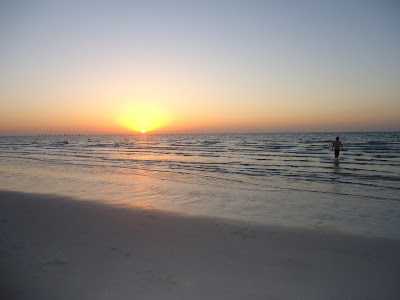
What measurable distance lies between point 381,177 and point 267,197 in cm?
888

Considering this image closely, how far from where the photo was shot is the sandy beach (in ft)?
13.1

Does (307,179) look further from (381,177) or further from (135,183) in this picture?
(135,183)

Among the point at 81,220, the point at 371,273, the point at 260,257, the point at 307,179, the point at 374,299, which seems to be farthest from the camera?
the point at 307,179

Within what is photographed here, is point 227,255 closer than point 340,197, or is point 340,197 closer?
point 227,255

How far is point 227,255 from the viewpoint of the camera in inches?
202

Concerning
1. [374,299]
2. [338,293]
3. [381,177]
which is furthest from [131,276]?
[381,177]

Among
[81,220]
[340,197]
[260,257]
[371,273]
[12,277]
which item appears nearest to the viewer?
[12,277]

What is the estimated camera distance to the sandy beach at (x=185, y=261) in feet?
13.1

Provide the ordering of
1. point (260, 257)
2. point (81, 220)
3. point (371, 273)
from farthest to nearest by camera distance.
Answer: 1. point (81, 220)
2. point (260, 257)
3. point (371, 273)

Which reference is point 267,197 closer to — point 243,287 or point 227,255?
point 227,255

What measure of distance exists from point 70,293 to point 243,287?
99.7 inches

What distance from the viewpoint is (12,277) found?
4242 mm

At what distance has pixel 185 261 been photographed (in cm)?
489

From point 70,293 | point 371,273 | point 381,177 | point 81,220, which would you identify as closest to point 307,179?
point 381,177
